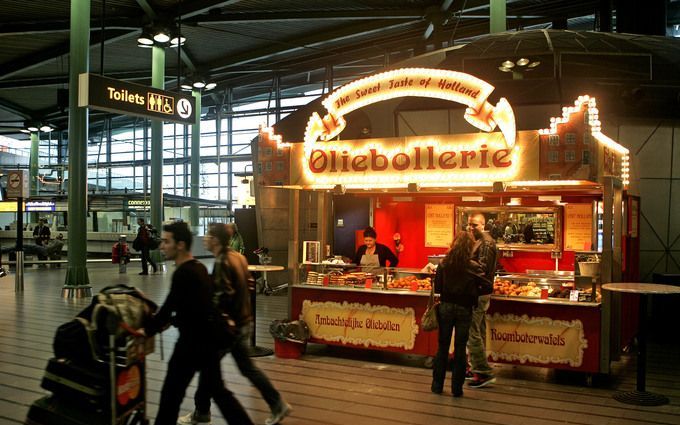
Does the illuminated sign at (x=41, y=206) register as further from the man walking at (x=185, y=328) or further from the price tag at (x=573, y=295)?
the man walking at (x=185, y=328)

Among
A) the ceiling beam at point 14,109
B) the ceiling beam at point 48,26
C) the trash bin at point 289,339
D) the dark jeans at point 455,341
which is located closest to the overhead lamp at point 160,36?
the ceiling beam at point 48,26

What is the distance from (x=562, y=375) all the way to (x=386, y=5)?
13.3 metres

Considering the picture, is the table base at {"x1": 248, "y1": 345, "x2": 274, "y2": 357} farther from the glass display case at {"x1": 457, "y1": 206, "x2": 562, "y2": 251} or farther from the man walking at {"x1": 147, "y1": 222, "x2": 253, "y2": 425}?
the glass display case at {"x1": 457, "y1": 206, "x2": 562, "y2": 251}

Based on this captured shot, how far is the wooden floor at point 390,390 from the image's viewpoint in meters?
5.42

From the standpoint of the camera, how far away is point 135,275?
18.5 meters

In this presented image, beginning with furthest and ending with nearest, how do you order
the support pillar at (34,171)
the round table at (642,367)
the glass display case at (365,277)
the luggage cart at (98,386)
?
1. the support pillar at (34,171)
2. the glass display case at (365,277)
3. the round table at (642,367)
4. the luggage cart at (98,386)

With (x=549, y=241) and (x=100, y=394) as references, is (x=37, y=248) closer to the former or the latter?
(x=549, y=241)

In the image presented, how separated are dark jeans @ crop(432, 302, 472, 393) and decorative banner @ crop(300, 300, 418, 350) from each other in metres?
1.23

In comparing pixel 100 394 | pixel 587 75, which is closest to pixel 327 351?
pixel 100 394

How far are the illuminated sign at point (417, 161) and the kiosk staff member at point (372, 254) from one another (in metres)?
1.47

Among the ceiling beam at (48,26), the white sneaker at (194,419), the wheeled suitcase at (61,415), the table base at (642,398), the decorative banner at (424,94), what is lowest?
the table base at (642,398)

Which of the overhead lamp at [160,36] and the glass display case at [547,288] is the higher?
the overhead lamp at [160,36]

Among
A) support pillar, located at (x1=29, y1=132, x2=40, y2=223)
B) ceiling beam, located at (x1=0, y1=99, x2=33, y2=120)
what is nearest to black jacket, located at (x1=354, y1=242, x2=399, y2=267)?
support pillar, located at (x1=29, y1=132, x2=40, y2=223)

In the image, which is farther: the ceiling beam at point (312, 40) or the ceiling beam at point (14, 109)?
the ceiling beam at point (14, 109)
